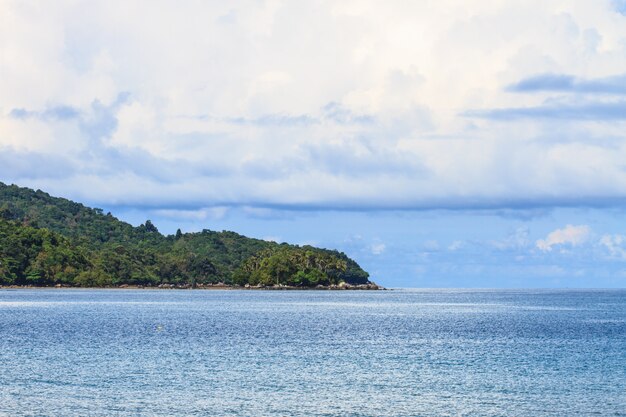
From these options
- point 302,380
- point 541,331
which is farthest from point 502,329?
point 302,380

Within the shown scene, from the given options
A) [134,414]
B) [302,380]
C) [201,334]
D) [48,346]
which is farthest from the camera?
[201,334]

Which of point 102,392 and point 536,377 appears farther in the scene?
point 536,377

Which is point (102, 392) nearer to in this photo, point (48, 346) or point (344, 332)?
point (48, 346)

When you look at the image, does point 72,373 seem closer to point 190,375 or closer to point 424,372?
point 190,375

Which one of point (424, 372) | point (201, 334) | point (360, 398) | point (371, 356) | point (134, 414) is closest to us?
point (134, 414)

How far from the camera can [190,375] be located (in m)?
71.6

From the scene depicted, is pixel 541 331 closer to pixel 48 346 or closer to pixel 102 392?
pixel 48 346

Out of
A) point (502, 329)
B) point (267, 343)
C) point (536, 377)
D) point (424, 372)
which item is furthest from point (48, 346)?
point (502, 329)

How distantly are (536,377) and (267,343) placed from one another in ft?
118

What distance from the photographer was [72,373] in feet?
236

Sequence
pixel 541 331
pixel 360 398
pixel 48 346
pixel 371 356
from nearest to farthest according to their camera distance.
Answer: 1. pixel 360 398
2. pixel 371 356
3. pixel 48 346
4. pixel 541 331

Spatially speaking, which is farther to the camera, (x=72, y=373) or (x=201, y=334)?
(x=201, y=334)

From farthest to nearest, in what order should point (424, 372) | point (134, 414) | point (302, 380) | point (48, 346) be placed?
point (48, 346), point (424, 372), point (302, 380), point (134, 414)

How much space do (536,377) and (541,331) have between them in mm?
53493
